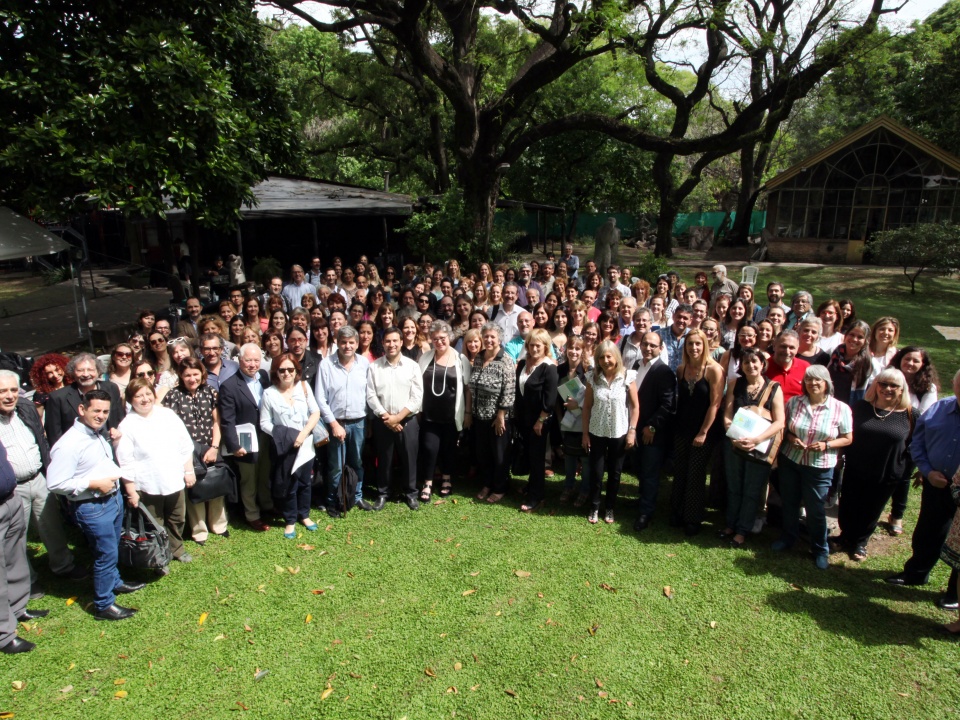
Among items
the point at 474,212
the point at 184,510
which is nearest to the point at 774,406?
the point at 184,510

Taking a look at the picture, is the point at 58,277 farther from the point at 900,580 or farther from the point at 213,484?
the point at 900,580

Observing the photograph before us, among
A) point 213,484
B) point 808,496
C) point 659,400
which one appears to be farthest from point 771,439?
point 213,484

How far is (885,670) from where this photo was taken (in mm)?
3793

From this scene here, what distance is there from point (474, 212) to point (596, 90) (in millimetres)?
11709

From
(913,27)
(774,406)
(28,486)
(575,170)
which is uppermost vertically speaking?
(913,27)

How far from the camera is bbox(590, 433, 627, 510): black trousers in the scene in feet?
17.9

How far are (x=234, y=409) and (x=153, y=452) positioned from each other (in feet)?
2.44

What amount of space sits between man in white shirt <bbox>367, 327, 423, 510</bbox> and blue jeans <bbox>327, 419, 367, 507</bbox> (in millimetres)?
178

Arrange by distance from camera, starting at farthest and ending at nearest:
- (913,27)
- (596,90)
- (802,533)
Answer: (913,27)
(596,90)
(802,533)

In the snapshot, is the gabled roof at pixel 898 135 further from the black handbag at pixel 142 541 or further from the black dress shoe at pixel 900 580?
the black handbag at pixel 142 541

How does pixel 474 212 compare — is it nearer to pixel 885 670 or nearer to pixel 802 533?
pixel 802 533

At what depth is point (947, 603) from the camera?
14.2 ft

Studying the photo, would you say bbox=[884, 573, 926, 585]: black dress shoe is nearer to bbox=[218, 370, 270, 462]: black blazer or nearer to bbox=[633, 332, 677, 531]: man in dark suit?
bbox=[633, 332, 677, 531]: man in dark suit

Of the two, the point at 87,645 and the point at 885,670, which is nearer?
the point at 885,670
